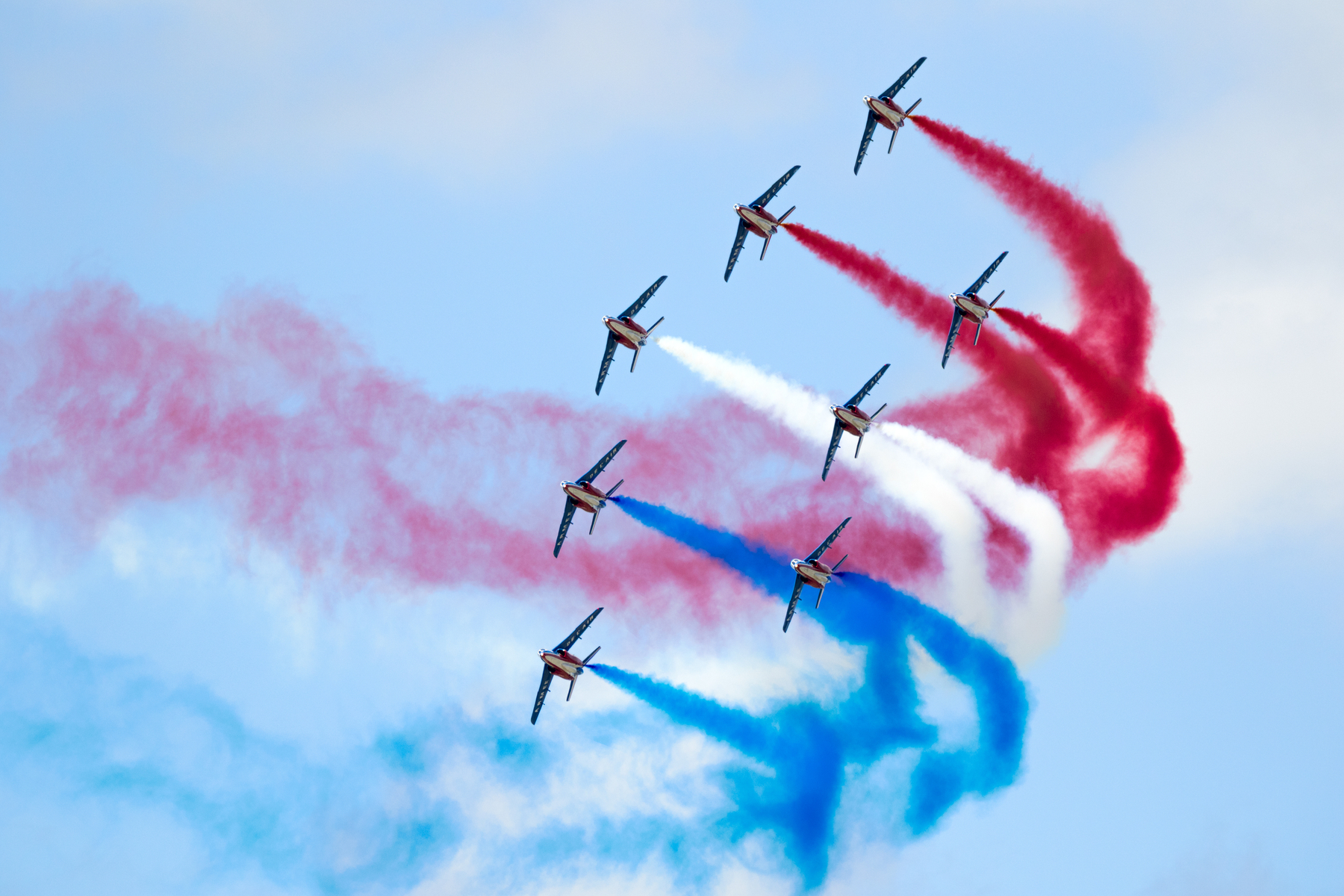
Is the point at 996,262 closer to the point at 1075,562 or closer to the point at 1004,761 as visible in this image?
the point at 1075,562

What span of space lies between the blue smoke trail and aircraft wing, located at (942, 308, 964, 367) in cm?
1068

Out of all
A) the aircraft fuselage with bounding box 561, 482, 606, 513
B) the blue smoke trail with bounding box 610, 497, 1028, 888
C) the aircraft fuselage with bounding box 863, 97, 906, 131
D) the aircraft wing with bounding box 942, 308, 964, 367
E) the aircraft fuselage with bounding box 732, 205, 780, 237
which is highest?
the aircraft fuselage with bounding box 863, 97, 906, 131

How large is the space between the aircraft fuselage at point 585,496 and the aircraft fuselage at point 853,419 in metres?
11.1

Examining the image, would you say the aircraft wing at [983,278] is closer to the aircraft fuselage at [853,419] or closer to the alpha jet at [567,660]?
the aircraft fuselage at [853,419]

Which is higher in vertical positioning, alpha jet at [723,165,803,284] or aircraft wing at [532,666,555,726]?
alpha jet at [723,165,803,284]

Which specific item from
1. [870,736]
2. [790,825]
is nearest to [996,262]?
[870,736]

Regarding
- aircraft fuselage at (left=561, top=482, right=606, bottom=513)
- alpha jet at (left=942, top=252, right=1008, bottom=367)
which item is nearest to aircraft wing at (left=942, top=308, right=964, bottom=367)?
alpha jet at (left=942, top=252, right=1008, bottom=367)

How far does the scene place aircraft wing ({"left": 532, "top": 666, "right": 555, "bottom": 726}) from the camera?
8288cm

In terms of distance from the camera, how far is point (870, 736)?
80250mm

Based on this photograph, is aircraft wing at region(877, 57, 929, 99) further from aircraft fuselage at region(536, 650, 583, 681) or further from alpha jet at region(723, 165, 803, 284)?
aircraft fuselage at region(536, 650, 583, 681)

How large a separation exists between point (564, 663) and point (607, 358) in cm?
1408

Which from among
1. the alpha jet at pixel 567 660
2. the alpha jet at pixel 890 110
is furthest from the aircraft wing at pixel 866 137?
the alpha jet at pixel 567 660

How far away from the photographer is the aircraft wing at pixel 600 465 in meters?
81.4

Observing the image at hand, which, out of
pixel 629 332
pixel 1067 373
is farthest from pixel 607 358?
pixel 1067 373
